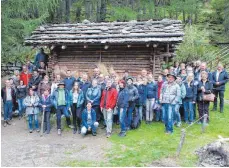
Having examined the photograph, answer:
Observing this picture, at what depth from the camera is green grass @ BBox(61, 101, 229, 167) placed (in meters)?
9.18

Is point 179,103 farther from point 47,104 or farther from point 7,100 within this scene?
point 7,100

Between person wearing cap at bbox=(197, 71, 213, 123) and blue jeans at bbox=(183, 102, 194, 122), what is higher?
person wearing cap at bbox=(197, 71, 213, 123)

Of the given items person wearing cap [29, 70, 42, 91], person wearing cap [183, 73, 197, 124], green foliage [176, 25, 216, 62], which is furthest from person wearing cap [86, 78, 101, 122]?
green foliage [176, 25, 216, 62]

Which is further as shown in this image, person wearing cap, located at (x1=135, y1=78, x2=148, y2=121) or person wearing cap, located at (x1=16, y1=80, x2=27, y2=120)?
person wearing cap, located at (x1=16, y1=80, x2=27, y2=120)

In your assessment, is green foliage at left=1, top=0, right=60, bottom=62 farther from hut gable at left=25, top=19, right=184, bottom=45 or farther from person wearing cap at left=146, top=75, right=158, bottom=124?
person wearing cap at left=146, top=75, right=158, bottom=124

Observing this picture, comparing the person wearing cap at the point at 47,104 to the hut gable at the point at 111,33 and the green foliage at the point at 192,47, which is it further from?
the green foliage at the point at 192,47

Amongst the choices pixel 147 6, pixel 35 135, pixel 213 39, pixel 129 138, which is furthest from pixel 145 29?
pixel 213 39

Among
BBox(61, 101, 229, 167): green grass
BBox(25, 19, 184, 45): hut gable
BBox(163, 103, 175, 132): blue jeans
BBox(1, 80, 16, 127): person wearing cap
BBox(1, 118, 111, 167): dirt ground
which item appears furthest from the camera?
BBox(25, 19, 184, 45): hut gable

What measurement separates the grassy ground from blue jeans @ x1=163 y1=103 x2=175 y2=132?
0.25 metres

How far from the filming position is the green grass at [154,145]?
9.18 meters

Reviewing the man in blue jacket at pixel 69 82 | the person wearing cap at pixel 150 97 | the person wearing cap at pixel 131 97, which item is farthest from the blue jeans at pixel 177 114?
the man in blue jacket at pixel 69 82

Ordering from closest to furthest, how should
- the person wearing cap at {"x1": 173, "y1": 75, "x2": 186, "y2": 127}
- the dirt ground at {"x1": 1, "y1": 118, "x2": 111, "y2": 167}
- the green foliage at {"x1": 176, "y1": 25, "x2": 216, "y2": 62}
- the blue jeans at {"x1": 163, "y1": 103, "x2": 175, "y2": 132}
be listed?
1. the dirt ground at {"x1": 1, "y1": 118, "x2": 111, "y2": 167}
2. the blue jeans at {"x1": 163, "y1": 103, "x2": 175, "y2": 132}
3. the person wearing cap at {"x1": 173, "y1": 75, "x2": 186, "y2": 127}
4. the green foliage at {"x1": 176, "y1": 25, "x2": 216, "y2": 62}

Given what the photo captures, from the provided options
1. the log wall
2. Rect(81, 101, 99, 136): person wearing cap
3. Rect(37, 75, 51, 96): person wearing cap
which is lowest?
Rect(81, 101, 99, 136): person wearing cap

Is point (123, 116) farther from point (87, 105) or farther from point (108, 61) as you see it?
point (108, 61)
